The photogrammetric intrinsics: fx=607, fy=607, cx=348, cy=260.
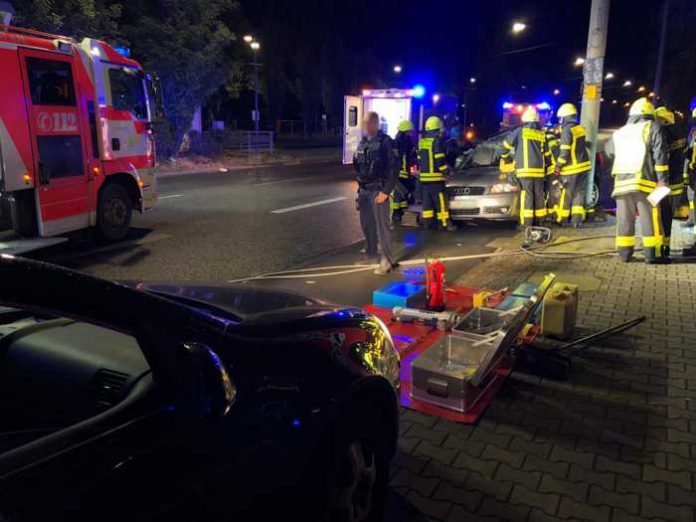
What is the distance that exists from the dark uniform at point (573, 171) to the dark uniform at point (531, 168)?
37cm

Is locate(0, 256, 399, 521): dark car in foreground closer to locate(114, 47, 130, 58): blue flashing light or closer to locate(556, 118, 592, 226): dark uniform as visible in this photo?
locate(556, 118, 592, 226): dark uniform

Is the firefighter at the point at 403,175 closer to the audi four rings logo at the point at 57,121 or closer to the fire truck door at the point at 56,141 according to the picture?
the fire truck door at the point at 56,141

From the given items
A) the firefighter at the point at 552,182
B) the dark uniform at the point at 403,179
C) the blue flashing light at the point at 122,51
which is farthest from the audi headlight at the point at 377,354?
the blue flashing light at the point at 122,51

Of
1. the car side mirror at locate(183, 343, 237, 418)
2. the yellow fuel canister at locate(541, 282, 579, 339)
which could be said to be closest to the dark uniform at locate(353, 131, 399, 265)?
the yellow fuel canister at locate(541, 282, 579, 339)

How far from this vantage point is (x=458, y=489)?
10.4 feet

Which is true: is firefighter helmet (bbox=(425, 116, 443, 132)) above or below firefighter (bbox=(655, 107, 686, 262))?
above

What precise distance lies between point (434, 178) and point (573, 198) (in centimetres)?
238

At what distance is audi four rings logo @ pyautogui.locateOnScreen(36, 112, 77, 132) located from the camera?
8039 millimetres

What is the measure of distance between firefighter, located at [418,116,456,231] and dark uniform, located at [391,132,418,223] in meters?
0.81

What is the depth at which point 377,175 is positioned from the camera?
23.6ft

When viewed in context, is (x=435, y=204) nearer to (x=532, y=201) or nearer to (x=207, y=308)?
(x=532, y=201)

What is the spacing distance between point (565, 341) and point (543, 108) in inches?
969

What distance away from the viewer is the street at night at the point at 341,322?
1.85 meters

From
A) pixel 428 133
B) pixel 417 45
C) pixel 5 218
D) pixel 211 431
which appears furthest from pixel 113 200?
pixel 417 45
